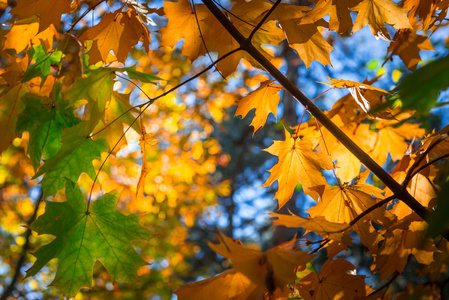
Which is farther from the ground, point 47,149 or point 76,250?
point 47,149

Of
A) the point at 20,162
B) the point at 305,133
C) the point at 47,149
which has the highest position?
the point at 20,162

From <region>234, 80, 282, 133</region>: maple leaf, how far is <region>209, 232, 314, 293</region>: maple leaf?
2.00 ft

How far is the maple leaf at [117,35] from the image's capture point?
1.23m

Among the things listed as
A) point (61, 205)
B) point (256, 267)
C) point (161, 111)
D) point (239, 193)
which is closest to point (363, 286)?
point (256, 267)

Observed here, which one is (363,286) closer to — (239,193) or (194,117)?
(194,117)

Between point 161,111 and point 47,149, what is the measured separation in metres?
3.65

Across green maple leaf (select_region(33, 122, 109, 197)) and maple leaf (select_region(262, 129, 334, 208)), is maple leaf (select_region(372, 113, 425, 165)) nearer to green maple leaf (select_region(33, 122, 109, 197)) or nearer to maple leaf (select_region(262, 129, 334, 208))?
maple leaf (select_region(262, 129, 334, 208))

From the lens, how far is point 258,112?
50.2 inches

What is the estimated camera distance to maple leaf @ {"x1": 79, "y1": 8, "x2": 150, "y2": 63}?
48.6 inches

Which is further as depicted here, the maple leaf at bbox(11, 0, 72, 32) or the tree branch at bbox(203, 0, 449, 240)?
the maple leaf at bbox(11, 0, 72, 32)

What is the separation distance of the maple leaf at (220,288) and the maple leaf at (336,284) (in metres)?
0.24

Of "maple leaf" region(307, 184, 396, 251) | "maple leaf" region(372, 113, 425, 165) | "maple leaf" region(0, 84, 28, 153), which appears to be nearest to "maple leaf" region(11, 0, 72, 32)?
"maple leaf" region(0, 84, 28, 153)

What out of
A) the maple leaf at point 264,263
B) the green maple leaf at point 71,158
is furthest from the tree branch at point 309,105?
the green maple leaf at point 71,158

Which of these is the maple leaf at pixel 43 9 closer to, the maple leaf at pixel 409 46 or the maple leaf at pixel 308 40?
the maple leaf at pixel 308 40
